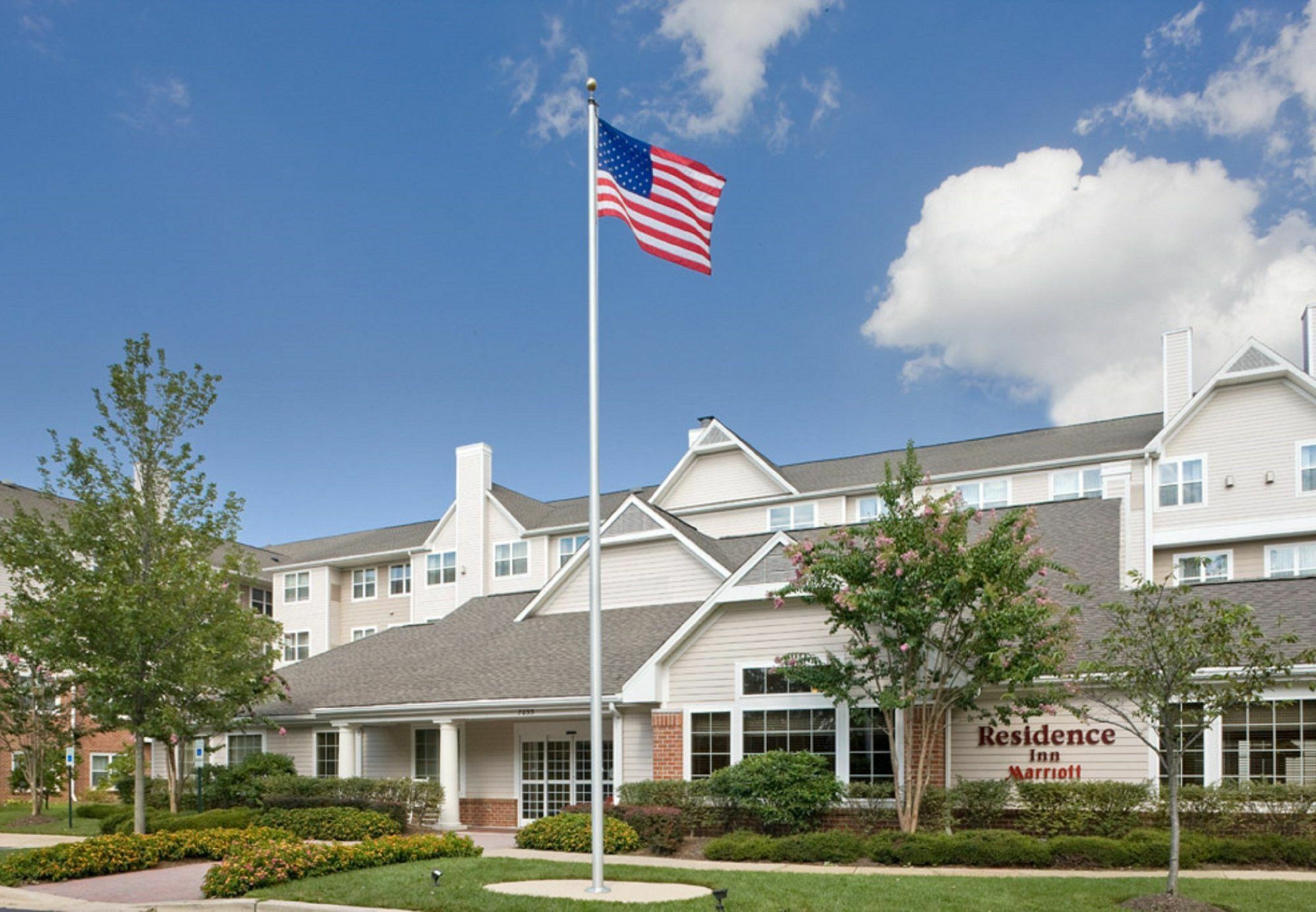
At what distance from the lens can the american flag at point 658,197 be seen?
14906 millimetres

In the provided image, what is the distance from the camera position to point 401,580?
50750 mm

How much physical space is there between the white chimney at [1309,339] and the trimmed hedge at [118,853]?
30.1 m

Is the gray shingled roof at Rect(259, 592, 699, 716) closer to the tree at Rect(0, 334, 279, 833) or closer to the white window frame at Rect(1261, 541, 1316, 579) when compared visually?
the tree at Rect(0, 334, 279, 833)

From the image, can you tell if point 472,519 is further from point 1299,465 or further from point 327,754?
point 1299,465

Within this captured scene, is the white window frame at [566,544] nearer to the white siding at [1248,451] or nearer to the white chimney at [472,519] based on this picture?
the white chimney at [472,519]

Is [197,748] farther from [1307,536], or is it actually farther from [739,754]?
[1307,536]

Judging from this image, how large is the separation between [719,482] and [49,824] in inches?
908

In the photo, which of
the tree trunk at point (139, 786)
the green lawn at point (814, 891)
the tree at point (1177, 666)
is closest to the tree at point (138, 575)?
the tree trunk at point (139, 786)

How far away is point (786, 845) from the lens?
1792cm

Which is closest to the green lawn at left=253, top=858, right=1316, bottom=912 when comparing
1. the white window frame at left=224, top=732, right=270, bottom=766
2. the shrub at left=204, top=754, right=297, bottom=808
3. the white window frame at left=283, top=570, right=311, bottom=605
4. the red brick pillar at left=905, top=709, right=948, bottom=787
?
the red brick pillar at left=905, top=709, right=948, bottom=787

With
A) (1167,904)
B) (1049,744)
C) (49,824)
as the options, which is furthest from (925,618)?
(49,824)

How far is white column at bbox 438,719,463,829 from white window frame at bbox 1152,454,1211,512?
69.1 feet

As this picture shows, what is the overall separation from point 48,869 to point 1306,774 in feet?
61.2

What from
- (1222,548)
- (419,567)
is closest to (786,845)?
(1222,548)
